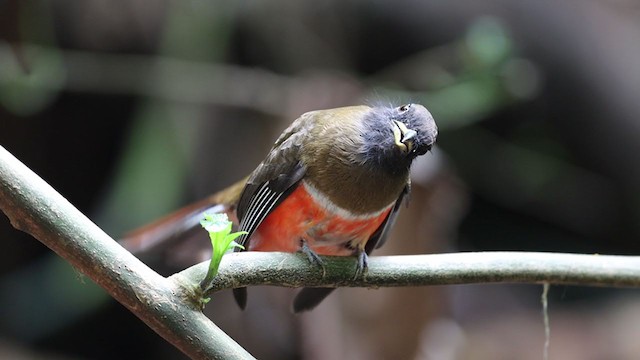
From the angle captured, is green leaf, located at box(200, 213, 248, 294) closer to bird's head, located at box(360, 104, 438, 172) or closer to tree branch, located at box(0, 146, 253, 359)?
tree branch, located at box(0, 146, 253, 359)

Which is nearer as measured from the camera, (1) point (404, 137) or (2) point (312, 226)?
(1) point (404, 137)

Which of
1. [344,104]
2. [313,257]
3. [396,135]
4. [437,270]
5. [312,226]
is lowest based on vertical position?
[437,270]

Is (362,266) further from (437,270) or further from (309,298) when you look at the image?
(309,298)

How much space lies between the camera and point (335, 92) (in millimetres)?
4258

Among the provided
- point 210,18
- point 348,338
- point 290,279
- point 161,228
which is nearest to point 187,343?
point 290,279

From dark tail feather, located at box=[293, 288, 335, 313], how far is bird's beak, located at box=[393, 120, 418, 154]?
0.69 m

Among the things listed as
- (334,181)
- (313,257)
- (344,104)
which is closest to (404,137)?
(334,181)

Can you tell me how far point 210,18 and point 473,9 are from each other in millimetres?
1737

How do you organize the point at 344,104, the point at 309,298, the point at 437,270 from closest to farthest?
the point at 437,270, the point at 309,298, the point at 344,104

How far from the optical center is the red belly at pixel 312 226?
2.34m

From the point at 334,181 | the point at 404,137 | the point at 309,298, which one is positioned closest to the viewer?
the point at 404,137

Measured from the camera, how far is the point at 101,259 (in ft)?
5.04

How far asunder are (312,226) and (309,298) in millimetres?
375

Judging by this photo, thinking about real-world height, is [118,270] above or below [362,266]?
below
